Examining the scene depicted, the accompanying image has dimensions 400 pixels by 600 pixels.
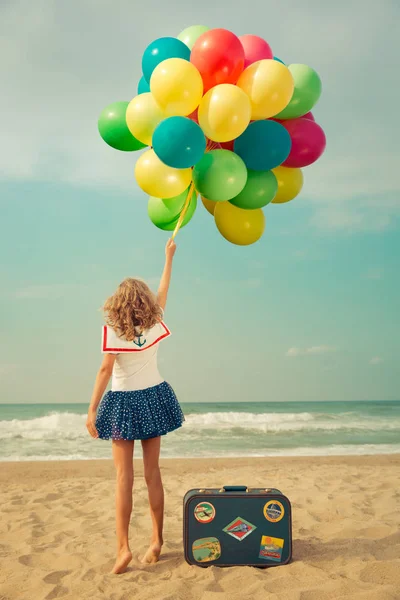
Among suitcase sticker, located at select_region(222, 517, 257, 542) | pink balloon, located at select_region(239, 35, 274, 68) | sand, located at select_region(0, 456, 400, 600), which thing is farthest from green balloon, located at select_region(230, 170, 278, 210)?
sand, located at select_region(0, 456, 400, 600)

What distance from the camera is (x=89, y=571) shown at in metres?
2.99

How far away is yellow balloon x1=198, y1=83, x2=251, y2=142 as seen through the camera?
3.06 m

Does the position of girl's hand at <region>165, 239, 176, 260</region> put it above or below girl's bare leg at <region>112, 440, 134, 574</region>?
above

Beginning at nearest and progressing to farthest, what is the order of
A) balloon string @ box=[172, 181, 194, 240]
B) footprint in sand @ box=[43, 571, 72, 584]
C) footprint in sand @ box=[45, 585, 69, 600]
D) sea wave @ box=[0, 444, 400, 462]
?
footprint in sand @ box=[45, 585, 69, 600] → footprint in sand @ box=[43, 571, 72, 584] → balloon string @ box=[172, 181, 194, 240] → sea wave @ box=[0, 444, 400, 462]

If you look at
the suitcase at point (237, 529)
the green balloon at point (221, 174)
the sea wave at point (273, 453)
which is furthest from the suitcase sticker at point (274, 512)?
the sea wave at point (273, 453)

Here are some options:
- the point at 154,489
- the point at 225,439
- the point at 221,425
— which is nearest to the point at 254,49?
the point at 154,489

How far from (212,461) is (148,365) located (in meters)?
4.77

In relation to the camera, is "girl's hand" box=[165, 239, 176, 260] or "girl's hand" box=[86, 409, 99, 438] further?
"girl's hand" box=[165, 239, 176, 260]

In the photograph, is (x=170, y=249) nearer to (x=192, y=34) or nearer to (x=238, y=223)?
(x=238, y=223)

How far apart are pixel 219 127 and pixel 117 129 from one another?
37.3 inches

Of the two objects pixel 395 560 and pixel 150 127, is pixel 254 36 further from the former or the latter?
pixel 395 560

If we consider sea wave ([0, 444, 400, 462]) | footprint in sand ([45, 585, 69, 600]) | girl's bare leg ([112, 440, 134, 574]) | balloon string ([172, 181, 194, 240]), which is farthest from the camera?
sea wave ([0, 444, 400, 462])

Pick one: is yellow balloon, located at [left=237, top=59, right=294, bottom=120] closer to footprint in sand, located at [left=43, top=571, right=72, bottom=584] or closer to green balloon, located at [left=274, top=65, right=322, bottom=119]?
green balloon, located at [left=274, top=65, right=322, bottom=119]

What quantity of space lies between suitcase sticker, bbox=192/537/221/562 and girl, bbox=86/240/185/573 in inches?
11.2
